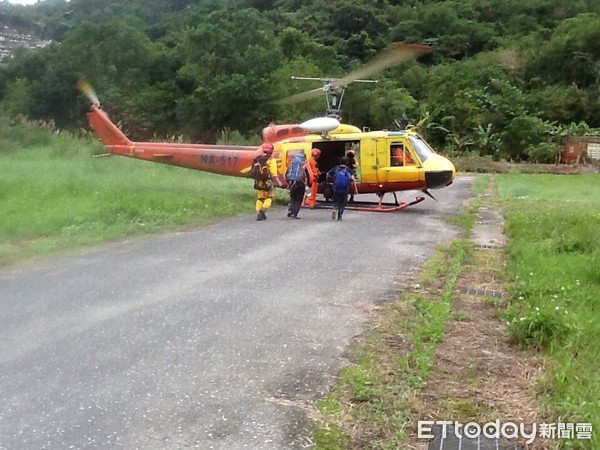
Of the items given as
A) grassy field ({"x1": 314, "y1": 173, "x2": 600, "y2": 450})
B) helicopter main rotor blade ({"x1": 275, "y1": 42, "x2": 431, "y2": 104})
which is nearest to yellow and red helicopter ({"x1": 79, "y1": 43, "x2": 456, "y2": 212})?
helicopter main rotor blade ({"x1": 275, "y1": 42, "x2": 431, "y2": 104})

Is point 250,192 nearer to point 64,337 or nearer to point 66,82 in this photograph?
point 64,337

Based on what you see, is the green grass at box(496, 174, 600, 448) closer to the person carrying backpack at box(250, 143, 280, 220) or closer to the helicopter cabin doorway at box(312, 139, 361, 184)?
the helicopter cabin doorway at box(312, 139, 361, 184)

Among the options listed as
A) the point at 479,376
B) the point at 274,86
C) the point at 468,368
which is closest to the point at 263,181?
the point at 468,368

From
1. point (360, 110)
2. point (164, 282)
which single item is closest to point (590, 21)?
point (360, 110)

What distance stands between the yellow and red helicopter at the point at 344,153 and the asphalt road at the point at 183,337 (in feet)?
15.7

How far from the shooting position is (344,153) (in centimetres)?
1509

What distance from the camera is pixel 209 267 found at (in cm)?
782

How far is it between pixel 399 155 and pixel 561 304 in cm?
861

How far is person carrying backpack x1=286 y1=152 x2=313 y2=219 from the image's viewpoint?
12.5 meters

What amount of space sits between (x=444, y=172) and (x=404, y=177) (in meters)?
0.81

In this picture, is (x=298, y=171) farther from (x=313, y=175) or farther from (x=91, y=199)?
(x=91, y=199)

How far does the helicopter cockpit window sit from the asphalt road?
4834 mm

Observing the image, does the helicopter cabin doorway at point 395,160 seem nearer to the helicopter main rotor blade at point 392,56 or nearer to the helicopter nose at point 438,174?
the helicopter nose at point 438,174

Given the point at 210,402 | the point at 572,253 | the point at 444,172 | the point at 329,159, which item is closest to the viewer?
the point at 210,402
